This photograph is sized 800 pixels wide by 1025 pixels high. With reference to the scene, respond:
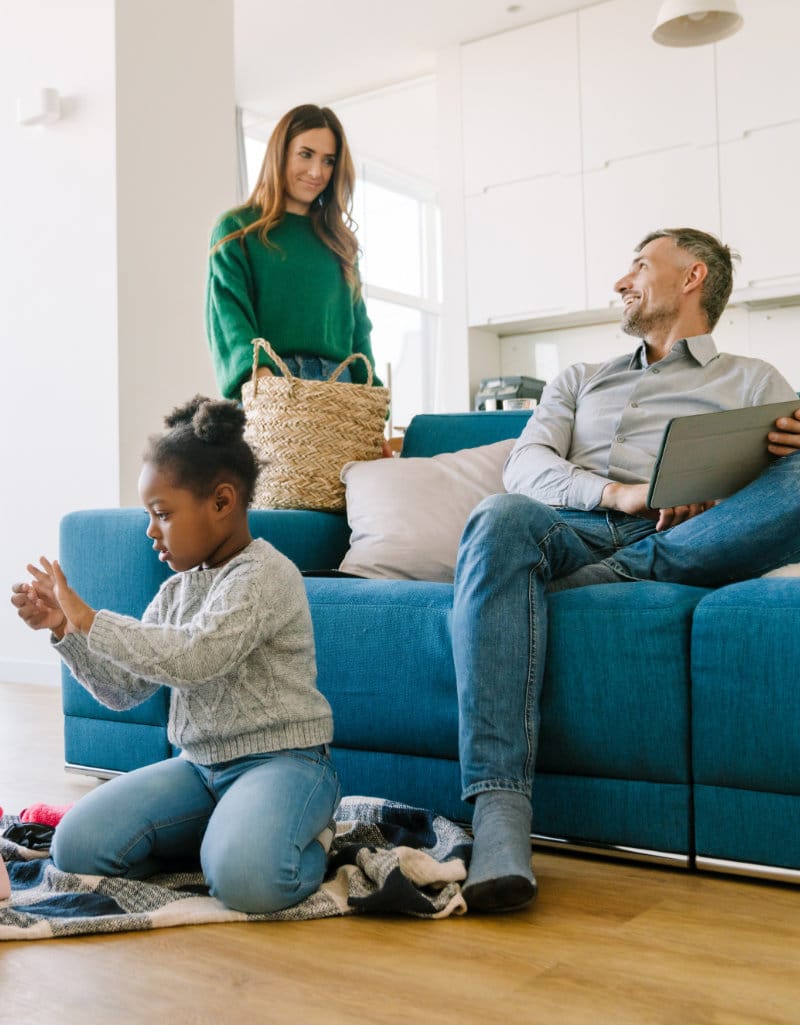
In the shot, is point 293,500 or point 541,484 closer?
point 541,484

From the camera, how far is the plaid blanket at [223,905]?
1.40 metres

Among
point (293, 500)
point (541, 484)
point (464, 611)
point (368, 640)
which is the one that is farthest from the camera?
point (293, 500)

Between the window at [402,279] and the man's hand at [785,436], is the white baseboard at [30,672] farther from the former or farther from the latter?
the window at [402,279]

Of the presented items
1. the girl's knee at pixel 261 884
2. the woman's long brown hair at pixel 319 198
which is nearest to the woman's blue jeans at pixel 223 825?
the girl's knee at pixel 261 884

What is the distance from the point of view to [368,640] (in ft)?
6.18

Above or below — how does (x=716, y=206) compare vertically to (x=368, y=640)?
above

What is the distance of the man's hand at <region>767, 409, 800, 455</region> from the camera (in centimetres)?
173

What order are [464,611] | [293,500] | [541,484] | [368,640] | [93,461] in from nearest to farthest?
[464,611] < [368,640] < [541,484] < [293,500] < [93,461]

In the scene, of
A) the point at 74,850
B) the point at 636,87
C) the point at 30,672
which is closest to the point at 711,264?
the point at 74,850

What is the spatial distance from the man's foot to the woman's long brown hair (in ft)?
5.26

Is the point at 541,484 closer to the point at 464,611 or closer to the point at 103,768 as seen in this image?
the point at 464,611

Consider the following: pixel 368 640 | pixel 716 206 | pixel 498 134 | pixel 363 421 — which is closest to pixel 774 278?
pixel 716 206

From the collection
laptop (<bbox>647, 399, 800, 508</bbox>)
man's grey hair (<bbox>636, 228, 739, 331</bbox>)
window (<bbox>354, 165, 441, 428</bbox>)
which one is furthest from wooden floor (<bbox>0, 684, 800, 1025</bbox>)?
window (<bbox>354, 165, 441, 428</bbox>)

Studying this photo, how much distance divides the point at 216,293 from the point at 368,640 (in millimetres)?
1138
